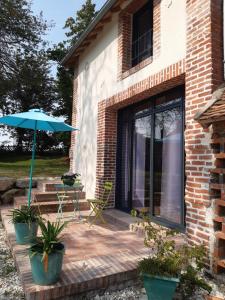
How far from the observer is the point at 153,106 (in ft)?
19.2

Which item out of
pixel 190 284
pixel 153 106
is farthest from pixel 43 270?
pixel 153 106

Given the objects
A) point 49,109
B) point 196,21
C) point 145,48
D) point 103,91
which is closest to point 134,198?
point 103,91

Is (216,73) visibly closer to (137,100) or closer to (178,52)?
(178,52)

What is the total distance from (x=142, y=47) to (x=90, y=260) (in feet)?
15.8

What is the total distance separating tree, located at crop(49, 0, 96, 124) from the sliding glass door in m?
10.8

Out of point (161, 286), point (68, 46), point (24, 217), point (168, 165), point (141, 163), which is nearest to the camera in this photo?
point (161, 286)

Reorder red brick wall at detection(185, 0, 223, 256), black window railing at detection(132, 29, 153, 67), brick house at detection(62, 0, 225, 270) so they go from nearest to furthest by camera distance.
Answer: red brick wall at detection(185, 0, 223, 256), brick house at detection(62, 0, 225, 270), black window railing at detection(132, 29, 153, 67)

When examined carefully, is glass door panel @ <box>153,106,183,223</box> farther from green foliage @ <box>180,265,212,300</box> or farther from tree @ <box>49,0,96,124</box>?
tree @ <box>49,0,96,124</box>

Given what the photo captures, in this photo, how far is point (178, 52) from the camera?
470 centimetres

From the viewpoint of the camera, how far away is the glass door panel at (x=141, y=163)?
237 inches

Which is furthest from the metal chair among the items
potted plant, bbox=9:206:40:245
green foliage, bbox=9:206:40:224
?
potted plant, bbox=9:206:40:245

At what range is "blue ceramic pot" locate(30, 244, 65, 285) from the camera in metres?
2.94

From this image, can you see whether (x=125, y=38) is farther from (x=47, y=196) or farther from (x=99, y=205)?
(x=47, y=196)

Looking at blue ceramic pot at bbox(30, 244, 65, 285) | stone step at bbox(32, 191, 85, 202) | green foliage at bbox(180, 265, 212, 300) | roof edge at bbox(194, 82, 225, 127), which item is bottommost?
green foliage at bbox(180, 265, 212, 300)
